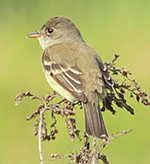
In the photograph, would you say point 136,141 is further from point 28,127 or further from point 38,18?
point 38,18

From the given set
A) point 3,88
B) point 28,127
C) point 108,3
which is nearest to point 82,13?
point 108,3

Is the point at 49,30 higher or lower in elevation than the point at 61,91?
higher

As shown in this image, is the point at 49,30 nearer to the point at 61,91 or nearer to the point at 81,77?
the point at 61,91

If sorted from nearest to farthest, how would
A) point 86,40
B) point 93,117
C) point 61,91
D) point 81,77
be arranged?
point 93,117, point 81,77, point 61,91, point 86,40

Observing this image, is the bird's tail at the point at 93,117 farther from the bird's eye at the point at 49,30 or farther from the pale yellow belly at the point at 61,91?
the bird's eye at the point at 49,30

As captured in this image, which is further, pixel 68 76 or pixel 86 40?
pixel 86 40

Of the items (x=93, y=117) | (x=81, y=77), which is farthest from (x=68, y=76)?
(x=93, y=117)
